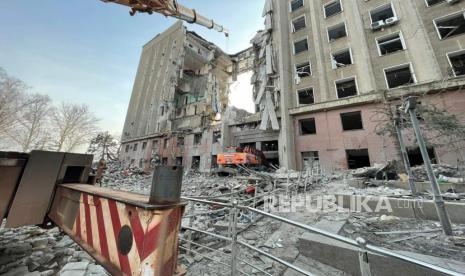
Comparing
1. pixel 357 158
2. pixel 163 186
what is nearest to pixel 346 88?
pixel 357 158

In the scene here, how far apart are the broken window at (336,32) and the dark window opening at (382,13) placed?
2099 millimetres

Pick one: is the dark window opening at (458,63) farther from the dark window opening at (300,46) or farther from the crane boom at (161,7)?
the crane boom at (161,7)

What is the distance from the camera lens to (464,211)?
3812 millimetres

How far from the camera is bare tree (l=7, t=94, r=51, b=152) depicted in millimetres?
21594

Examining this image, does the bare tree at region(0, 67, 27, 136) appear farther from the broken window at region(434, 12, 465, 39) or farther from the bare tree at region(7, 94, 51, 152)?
the broken window at region(434, 12, 465, 39)

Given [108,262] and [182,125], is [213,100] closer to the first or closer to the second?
[182,125]

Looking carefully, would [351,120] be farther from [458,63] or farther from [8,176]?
[8,176]

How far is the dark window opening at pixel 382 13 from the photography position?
14.6 meters

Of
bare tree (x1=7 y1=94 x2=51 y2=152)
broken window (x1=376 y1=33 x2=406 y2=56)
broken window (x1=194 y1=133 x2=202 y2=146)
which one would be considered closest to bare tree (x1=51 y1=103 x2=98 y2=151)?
bare tree (x1=7 y1=94 x2=51 y2=152)

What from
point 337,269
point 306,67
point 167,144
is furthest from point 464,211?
point 167,144

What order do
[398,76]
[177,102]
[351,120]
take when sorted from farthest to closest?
[177,102] < [351,120] < [398,76]

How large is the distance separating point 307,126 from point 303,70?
516 centimetres

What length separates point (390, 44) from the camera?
14227 mm

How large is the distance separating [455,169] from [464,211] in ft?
22.0
